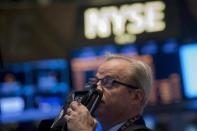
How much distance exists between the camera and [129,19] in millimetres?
5125

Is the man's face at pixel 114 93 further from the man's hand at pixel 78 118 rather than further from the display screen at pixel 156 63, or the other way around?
the display screen at pixel 156 63

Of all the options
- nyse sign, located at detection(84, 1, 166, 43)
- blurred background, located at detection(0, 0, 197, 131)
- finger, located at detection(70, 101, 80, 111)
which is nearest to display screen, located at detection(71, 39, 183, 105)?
blurred background, located at detection(0, 0, 197, 131)

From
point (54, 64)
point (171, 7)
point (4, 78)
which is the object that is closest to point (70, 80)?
point (54, 64)

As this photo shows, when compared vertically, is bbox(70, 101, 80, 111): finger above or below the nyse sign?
below

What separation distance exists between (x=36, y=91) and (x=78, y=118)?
3304mm

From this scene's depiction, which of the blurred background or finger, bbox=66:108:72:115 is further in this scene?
the blurred background

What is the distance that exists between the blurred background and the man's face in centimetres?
258

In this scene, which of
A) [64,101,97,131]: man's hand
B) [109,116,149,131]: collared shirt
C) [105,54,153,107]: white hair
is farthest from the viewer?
Result: [105,54,153,107]: white hair

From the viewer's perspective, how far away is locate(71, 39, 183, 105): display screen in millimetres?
5043

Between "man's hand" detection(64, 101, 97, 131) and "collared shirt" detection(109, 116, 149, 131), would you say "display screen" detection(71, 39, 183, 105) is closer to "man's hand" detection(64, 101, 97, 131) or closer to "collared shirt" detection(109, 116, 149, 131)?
"collared shirt" detection(109, 116, 149, 131)

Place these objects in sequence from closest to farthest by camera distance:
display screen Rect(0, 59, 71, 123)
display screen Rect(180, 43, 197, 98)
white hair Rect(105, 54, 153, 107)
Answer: white hair Rect(105, 54, 153, 107)
display screen Rect(180, 43, 197, 98)
display screen Rect(0, 59, 71, 123)

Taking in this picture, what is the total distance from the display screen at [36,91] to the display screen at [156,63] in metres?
0.20

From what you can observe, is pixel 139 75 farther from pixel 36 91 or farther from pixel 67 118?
pixel 36 91

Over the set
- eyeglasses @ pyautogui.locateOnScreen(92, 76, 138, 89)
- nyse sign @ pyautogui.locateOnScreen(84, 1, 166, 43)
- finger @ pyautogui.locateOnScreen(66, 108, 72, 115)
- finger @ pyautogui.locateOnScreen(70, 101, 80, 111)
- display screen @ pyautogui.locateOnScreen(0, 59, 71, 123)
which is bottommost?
display screen @ pyautogui.locateOnScreen(0, 59, 71, 123)
